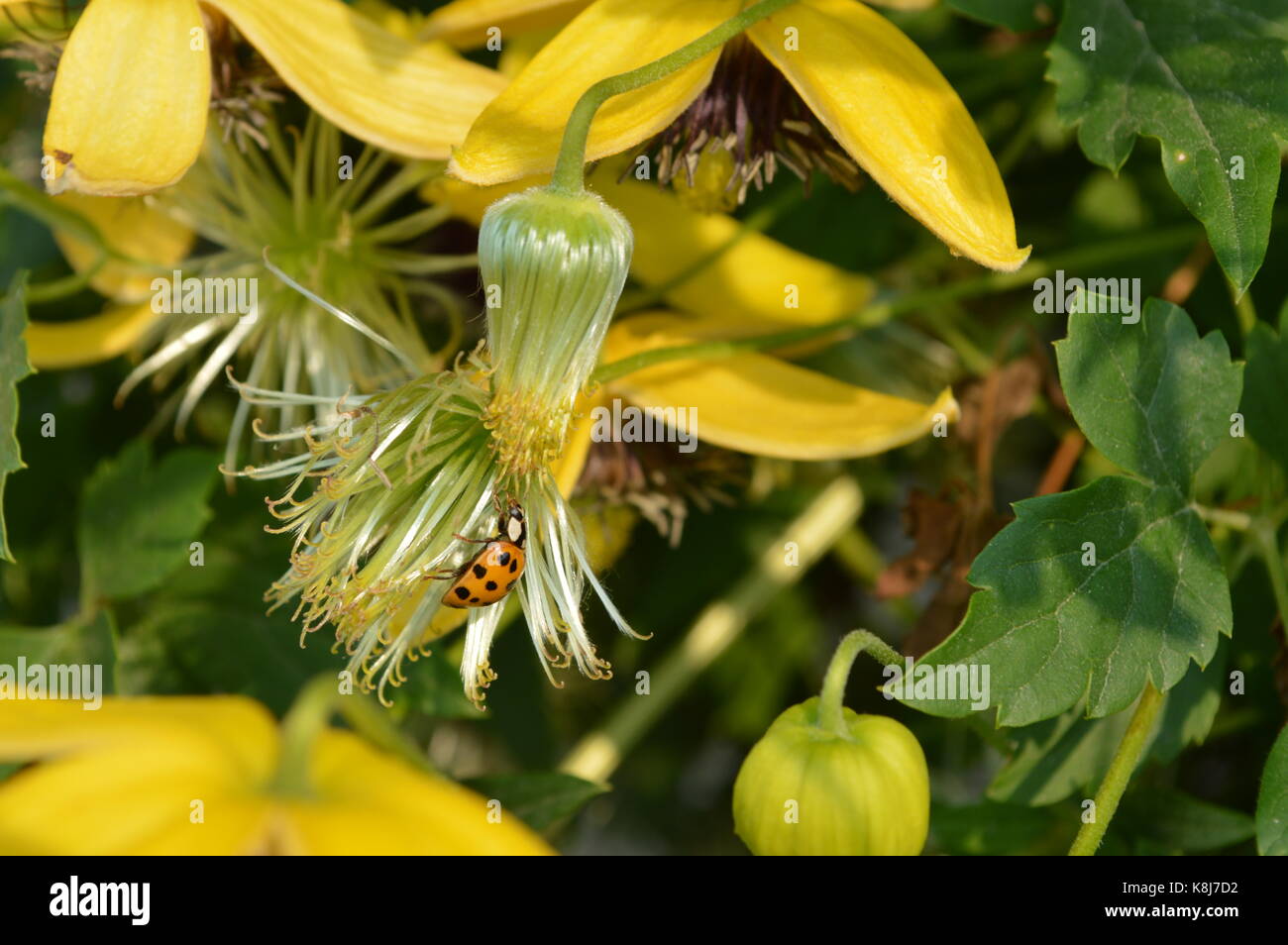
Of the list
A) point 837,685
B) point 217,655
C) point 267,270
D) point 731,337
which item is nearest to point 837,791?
point 837,685

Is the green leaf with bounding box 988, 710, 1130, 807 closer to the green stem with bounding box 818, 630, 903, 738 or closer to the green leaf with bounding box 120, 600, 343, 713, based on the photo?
the green stem with bounding box 818, 630, 903, 738

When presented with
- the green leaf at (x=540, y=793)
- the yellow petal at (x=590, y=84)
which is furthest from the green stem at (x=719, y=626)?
the yellow petal at (x=590, y=84)

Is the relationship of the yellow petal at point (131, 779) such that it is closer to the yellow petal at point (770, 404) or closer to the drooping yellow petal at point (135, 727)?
the drooping yellow petal at point (135, 727)

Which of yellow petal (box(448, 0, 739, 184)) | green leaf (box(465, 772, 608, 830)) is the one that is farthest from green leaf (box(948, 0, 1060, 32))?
green leaf (box(465, 772, 608, 830))

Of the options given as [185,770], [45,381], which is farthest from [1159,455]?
[45,381]

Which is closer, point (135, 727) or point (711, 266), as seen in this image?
point (135, 727)

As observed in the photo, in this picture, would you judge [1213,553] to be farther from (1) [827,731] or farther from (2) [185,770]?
(2) [185,770]

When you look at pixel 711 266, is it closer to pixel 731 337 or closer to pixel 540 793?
pixel 731 337
